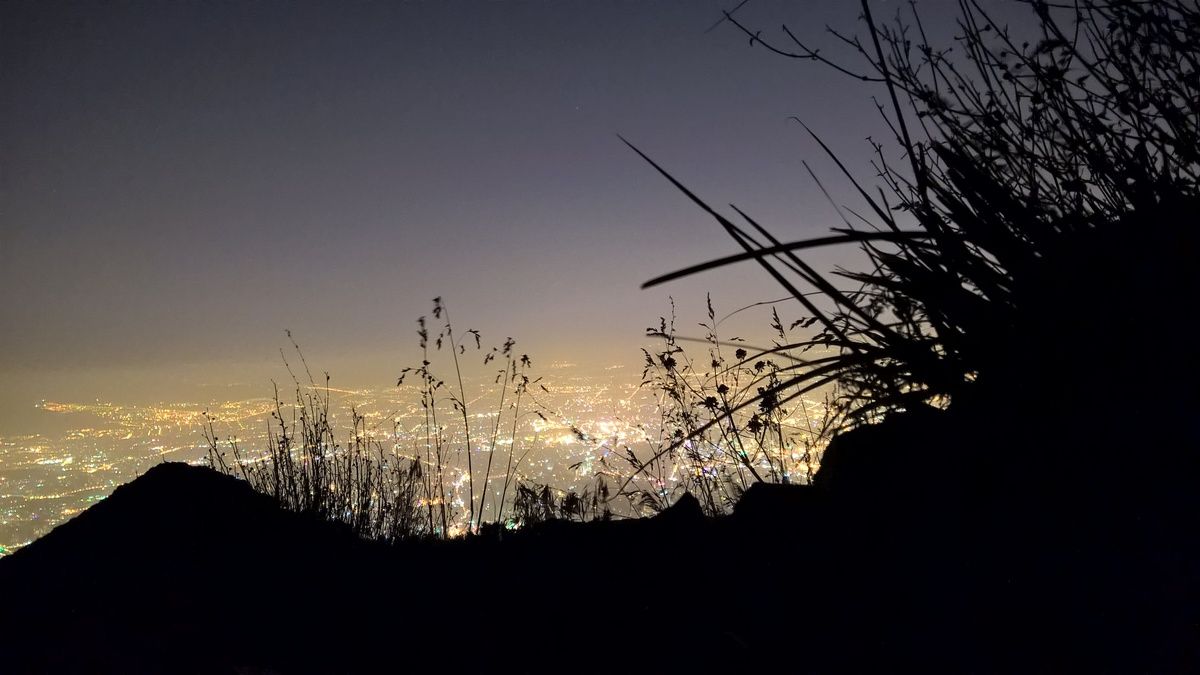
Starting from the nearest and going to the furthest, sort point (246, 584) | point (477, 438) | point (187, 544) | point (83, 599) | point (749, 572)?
point (749, 572)
point (83, 599)
point (246, 584)
point (187, 544)
point (477, 438)

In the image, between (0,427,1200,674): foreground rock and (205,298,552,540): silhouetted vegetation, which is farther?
(205,298,552,540): silhouetted vegetation

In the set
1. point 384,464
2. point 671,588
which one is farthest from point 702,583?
point 384,464

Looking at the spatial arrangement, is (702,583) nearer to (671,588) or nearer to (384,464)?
(671,588)

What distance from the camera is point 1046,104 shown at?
57.0 inches

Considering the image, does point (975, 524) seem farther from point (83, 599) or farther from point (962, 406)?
point (83, 599)

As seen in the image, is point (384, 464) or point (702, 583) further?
point (384, 464)

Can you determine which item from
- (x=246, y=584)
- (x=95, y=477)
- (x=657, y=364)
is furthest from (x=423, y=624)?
(x=95, y=477)

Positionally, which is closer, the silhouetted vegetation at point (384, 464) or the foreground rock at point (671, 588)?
the foreground rock at point (671, 588)

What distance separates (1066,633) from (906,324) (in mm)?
622

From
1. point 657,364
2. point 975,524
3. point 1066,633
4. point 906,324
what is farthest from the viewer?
point 657,364

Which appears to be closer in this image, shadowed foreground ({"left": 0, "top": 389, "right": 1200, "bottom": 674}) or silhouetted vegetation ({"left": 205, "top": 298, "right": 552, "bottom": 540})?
shadowed foreground ({"left": 0, "top": 389, "right": 1200, "bottom": 674})

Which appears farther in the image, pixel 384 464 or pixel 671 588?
pixel 384 464

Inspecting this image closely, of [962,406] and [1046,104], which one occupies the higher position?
[1046,104]

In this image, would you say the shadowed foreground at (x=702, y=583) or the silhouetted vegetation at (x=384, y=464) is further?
the silhouetted vegetation at (x=384, y=464)
